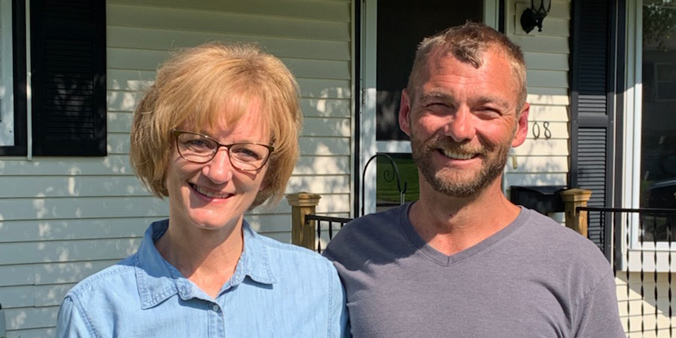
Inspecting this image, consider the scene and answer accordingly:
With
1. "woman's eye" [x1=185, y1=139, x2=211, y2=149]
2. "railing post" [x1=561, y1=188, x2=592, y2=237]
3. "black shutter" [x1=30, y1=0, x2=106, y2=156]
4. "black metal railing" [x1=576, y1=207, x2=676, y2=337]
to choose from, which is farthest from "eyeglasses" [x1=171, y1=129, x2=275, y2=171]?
"black metal railing" [x1=576, y1=207, x2=676, y2=337]

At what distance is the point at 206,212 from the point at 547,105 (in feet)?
16.2

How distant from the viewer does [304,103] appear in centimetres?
534

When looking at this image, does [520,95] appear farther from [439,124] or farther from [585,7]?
[585,7]

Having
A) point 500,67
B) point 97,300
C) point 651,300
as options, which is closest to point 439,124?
point 500,67

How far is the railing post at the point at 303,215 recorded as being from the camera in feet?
15.5

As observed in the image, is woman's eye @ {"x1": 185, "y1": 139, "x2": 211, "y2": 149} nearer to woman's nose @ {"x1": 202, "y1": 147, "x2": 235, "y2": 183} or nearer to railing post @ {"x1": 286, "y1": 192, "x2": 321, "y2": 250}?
woman's nose @ {"x1": 202, "y1": 147, "x2": 235, "y2": 183}

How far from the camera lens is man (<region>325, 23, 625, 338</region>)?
1626mm

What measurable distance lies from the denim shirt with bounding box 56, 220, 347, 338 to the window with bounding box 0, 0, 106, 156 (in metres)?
3.27

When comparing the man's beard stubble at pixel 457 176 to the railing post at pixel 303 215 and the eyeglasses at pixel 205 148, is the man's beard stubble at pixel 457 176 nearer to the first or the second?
the eyeglasses at pixel 205 148

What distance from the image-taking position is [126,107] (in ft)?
15.9

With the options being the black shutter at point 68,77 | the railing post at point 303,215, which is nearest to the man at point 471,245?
the railing post at point 303,215

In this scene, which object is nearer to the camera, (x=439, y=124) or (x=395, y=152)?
(x=439, y=124)

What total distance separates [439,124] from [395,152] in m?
3.86

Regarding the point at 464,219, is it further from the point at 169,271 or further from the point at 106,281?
the point at 106,281
